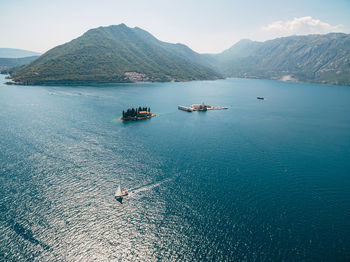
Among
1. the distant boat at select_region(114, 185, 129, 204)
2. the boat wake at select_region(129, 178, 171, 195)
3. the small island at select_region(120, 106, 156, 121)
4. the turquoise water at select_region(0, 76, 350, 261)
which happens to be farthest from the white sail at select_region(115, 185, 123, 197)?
the small island at select_region(120, 106, 156, 121)

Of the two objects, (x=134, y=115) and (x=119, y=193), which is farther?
(x=134, y=115)

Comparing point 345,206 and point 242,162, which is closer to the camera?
point 345,206

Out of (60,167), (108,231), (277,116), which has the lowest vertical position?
(108,231)

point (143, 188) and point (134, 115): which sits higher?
point (134, 115)

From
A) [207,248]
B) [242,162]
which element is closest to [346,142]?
[242,162]

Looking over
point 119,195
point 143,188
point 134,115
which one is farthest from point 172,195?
point 134,115

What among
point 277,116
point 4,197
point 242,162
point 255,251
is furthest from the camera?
point 277,116

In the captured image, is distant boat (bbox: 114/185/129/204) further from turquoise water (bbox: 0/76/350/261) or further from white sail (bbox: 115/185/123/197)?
turquoise water (bbox: 0/76/350/261)

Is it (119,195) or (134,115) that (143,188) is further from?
(134,115)

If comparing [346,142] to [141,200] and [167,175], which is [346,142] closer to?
[167,175]
